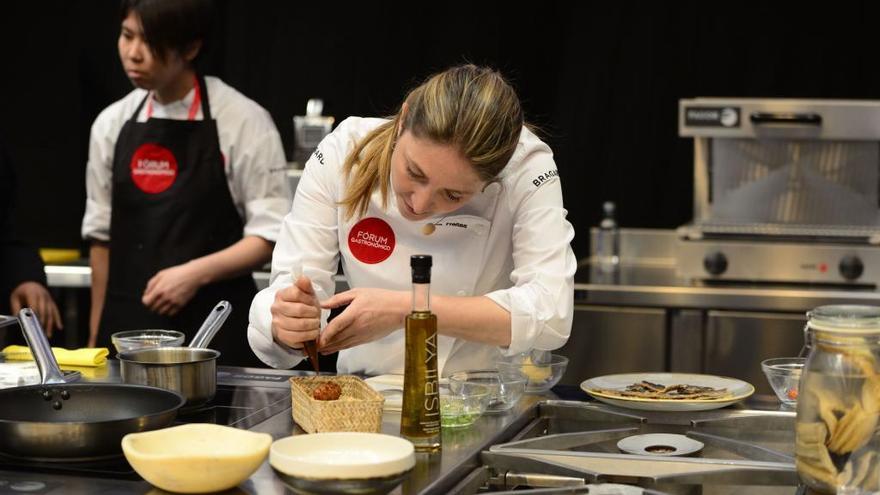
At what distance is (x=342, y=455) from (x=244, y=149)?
198cm

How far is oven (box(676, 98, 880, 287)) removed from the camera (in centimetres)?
387

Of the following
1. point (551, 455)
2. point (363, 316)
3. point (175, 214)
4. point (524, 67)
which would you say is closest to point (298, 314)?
point (363, 316)

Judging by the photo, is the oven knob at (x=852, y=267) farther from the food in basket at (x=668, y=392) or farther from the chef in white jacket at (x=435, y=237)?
the food in basket at (x=668, y=392)

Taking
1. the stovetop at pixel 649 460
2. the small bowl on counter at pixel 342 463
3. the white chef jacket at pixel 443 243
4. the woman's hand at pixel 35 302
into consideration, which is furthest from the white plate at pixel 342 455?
the woman's hand at pixel 35 302

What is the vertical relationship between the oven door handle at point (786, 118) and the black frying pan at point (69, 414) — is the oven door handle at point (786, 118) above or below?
above

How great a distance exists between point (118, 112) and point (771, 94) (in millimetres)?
2236

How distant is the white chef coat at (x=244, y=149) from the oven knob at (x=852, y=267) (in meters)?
1.73

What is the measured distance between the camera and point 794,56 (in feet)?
14.2

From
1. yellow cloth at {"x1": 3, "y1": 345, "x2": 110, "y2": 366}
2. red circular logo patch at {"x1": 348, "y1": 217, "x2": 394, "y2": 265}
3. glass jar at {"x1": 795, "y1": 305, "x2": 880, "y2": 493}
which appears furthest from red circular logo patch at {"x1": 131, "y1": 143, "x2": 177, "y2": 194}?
glass jar at {"x1": 795, "y1": 305, "x2": 880, "y2": 493}

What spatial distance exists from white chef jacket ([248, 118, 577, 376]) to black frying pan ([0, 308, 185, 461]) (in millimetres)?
397

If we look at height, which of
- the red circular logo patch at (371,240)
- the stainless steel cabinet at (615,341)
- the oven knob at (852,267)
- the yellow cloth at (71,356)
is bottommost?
the stainless steel cabinet at (615,341)

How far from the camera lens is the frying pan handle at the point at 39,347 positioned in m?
2.06

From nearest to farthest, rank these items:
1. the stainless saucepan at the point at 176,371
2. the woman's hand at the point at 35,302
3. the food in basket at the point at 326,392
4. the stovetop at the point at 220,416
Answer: the stovetop at the point at 220,416 < the food in basket at the point at 326,392 < the stainless saucepan at the point at 176,371 < the woman's hand at the point at 35,302

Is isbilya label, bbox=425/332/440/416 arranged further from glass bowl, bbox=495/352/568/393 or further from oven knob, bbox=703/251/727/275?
oven knob, bbox=703/251/727/275
